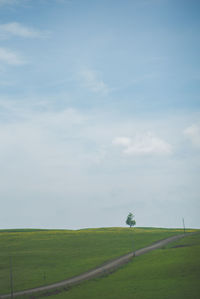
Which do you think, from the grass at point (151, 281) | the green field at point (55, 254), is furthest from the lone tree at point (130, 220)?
the grass at point (151, 281)

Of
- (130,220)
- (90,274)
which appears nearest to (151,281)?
(90,274)

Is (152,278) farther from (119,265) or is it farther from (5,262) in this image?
(5,262)

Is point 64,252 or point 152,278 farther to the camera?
point 64,252

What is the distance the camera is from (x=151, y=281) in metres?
59.3

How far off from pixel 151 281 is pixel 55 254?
38.5 metres

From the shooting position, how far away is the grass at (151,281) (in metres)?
51.6

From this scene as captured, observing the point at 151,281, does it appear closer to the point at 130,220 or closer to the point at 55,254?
the point at 55,254

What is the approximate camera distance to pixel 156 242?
105 meters

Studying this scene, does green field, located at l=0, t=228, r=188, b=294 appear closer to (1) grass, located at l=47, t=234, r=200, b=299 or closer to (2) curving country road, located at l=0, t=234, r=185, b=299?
(2) curving country road, located at l=0, t=234, r=185, b=299

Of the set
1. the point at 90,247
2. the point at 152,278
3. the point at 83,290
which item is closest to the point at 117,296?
the point at 83,290

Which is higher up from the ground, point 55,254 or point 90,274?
point 55,254

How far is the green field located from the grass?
918cm

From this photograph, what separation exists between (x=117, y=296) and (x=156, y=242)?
2179 inches

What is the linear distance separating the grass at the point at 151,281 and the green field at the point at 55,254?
30.1ft
